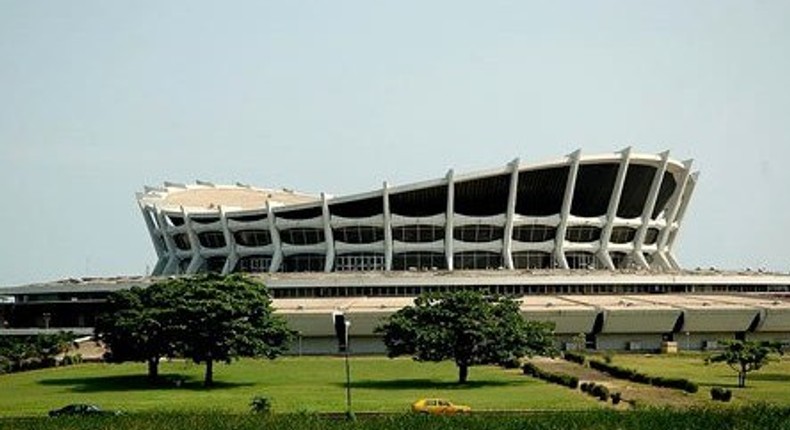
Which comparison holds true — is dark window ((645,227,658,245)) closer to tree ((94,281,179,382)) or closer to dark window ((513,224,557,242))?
dark window ((513,224,557,242))

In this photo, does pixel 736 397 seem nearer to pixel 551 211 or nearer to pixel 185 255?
pixel 551 211

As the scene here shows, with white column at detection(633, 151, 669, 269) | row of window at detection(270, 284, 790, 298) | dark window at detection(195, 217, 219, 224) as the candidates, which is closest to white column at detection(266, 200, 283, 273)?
dark window at detection(195, 217, 219, 224)

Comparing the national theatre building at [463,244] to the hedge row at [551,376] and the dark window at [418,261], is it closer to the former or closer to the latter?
the dark window at [418,261]

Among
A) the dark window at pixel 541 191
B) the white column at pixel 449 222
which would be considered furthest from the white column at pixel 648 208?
the white column at pixel 449 222

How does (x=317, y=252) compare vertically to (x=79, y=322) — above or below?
above

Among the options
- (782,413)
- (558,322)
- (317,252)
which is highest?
(317,252)

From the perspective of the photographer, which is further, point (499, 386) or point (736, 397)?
point (499, 386)

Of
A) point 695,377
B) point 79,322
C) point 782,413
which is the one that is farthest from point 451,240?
point 782,413

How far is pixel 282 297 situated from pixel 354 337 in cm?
1568

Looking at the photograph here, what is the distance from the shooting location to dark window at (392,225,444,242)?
343 feet

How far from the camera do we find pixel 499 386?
56469 millimetres

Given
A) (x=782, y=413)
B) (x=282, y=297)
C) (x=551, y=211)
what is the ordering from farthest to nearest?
(x=551, y=211), (x=282, y=297), (x=782, y=413)

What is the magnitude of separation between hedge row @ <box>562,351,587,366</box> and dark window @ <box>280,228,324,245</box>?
38088 millimetres

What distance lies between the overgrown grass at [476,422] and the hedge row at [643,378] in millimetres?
16034
